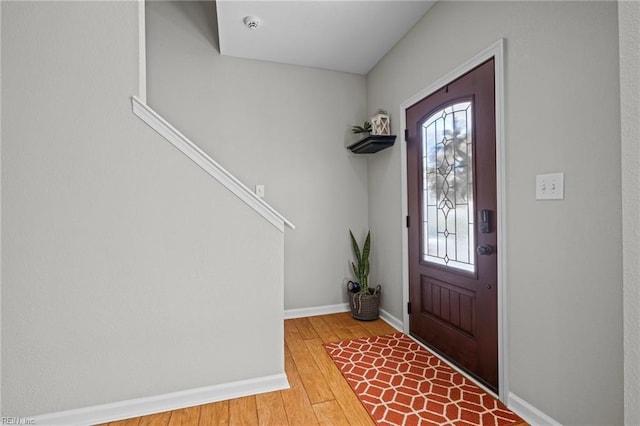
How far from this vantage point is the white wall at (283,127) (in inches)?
108

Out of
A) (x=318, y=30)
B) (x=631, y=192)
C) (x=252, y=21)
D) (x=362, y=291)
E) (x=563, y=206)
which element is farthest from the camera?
(x=362, y=291)

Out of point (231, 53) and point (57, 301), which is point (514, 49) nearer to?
point (231, 53)

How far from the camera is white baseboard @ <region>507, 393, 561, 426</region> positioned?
4.74 feet

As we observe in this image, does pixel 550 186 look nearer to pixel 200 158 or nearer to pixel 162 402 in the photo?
pixel 200 158

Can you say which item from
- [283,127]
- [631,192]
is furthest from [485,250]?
[283,127]

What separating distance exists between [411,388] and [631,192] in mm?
1546

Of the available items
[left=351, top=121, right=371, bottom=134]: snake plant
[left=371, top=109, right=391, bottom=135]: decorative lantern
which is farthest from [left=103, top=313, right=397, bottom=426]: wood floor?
[left=351, top=121, right=371, bottom=134]: snake plant

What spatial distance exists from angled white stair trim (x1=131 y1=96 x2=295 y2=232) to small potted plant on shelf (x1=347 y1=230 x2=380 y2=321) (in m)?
1.41

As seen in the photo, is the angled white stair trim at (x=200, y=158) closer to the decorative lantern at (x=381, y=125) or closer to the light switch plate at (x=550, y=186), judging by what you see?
the light switch plate at (x=550, y=186)

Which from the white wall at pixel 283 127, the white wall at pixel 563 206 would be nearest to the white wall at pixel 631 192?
the white wall at pixel 563 206

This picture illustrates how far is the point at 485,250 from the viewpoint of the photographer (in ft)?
5.73

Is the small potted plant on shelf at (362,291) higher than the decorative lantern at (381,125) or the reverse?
the reverse

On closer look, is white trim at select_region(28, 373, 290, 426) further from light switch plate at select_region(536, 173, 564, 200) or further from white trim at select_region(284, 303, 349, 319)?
light switch plate at select_region(536, 173, 564, 200)

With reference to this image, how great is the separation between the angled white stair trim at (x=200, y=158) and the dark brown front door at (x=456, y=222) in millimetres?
1129
